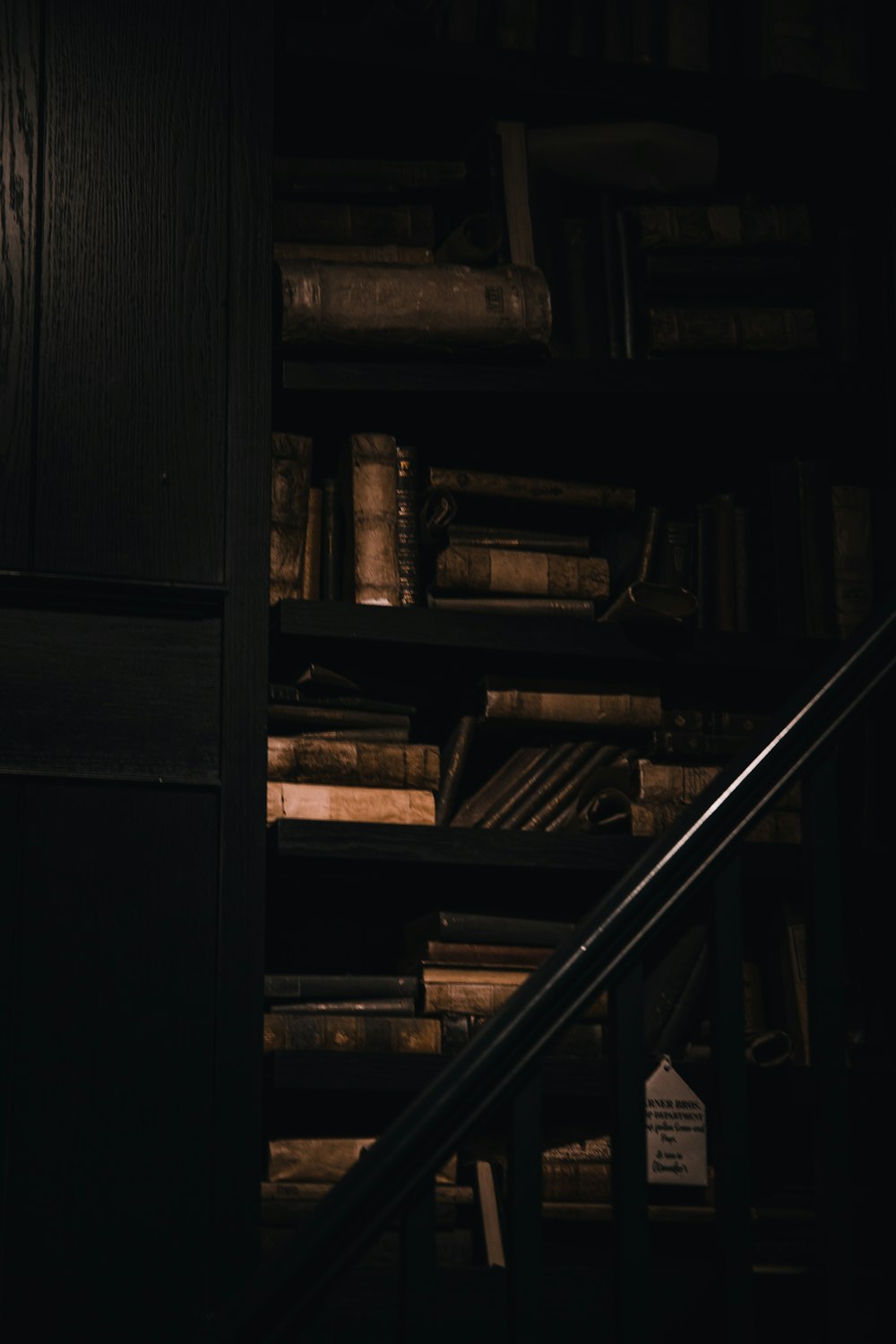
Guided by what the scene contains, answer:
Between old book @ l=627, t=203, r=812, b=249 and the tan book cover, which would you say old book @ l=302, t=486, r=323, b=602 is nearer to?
old book @ l=627, t=203, r=812, b=249

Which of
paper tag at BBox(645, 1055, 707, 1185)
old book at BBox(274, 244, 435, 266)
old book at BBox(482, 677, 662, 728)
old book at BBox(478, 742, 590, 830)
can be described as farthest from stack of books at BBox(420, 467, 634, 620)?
paper tag at BBox(645, 1055, 707, 1185)

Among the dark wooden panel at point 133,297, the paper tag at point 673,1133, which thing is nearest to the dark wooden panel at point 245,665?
the dark wooden panel at point 133,297

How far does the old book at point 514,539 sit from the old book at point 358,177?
550 millimetres

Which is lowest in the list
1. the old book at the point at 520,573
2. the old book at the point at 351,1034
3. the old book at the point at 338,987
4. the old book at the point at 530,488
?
the old book at the point at 351,1034

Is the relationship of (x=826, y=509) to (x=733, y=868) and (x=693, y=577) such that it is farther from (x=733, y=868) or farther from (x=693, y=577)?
(x=733, y=868)

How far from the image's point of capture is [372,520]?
246cm

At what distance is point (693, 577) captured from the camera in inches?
105

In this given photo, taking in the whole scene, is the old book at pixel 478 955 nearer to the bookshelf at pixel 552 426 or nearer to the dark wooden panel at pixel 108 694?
the bookshelf at pixel 552 426

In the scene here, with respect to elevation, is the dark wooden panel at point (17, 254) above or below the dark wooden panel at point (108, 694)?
above

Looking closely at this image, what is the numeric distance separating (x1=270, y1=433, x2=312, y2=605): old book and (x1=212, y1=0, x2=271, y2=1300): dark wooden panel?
0.39 feet

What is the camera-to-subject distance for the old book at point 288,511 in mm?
2408

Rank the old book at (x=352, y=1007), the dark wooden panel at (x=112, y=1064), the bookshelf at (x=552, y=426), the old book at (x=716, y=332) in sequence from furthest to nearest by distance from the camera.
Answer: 1. the old book at (x=716, y=332)
2. the bookshelf at (x=552, y=426)
3. the old book at (x=352, y=1007)
4. the dark wooden panel at (x=112, y=1064)

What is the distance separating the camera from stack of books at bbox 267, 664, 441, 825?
2.33 metres

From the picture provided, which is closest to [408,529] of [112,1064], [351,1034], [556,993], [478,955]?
[478,955]
